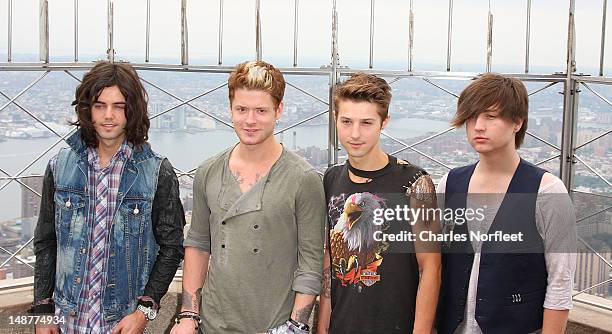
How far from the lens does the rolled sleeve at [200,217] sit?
8.36ft

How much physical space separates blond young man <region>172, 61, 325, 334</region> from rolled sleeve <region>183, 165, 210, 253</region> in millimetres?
59

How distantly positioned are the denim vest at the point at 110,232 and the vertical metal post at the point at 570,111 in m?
2.52

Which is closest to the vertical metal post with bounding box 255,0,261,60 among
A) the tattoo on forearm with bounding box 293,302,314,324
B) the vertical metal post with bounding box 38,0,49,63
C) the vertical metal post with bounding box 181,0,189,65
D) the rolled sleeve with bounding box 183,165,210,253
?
the vertical metal post with bounding box 181,0,189,65

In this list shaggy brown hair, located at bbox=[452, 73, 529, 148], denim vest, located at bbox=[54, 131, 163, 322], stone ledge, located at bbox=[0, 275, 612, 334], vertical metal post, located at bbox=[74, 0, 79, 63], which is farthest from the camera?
vertical metal post, located at bbox=[74, 0, 79, 63]

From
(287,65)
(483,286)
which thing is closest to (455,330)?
(483,286)

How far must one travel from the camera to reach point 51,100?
437cm

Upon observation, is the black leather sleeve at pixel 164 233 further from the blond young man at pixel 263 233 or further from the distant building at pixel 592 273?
the distant building at pixel 592 273

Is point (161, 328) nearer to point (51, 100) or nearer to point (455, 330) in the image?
point (51, 100)

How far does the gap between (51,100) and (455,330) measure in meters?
2.78

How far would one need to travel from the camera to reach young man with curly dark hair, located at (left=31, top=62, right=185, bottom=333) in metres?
2.54

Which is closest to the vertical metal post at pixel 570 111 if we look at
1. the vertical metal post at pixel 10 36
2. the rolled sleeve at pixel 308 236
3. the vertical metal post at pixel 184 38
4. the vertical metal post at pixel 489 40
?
the vertical metal post at pixel 489 40

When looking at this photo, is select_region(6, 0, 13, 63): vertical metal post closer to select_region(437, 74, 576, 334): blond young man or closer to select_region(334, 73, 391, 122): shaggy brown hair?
select_region(334, 73, 391, 122): shaggy brown hair

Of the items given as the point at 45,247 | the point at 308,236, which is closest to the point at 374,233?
the point at 308,236

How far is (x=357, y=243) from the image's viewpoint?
98.9 inches
